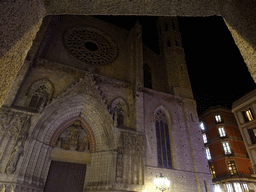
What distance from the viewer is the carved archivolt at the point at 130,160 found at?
350 inches

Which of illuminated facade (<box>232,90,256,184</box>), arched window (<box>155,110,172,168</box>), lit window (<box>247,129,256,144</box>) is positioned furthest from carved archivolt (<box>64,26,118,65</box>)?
lit window (<box>247,129,256,144</box>)

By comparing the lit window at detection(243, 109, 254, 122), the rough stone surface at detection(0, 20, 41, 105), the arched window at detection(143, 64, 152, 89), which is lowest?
the rough stone surface at detection(0, 20, 41, 105)

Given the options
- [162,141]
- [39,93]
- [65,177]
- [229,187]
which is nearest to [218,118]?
[229,187]

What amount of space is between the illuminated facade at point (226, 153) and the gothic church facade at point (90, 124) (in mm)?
10906

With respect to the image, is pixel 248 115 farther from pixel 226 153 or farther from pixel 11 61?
pixel 11 61

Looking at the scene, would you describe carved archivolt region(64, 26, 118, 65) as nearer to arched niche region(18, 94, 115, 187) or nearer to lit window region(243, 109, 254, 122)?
arched niche region(18, 94, 115, 187)

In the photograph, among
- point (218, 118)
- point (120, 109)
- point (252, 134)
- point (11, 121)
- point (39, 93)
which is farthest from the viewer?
point (218, 118)

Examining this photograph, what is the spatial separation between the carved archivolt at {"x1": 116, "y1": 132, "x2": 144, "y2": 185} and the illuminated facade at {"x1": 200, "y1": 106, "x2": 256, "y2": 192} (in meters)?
15.3

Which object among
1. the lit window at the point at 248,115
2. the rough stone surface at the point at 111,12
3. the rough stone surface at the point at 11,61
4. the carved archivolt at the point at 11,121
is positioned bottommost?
the rough stone surface at the point at 11,61

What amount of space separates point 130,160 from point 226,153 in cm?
1688

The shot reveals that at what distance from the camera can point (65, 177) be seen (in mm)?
9156

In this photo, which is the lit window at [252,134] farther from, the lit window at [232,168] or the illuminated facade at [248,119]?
the lit window at [232,168]

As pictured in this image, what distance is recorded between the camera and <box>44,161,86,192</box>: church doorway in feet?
28.5

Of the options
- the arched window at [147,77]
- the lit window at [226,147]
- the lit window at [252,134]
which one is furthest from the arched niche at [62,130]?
the lit window at [226,147]
